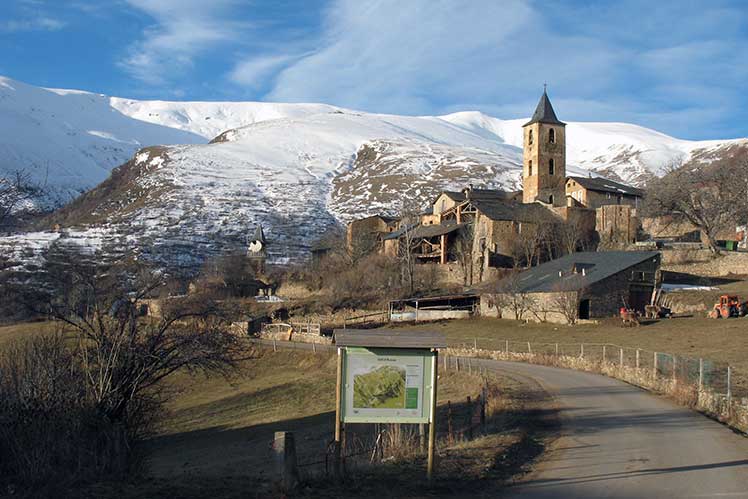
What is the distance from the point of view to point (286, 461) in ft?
38.6

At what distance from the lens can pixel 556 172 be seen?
92.1m

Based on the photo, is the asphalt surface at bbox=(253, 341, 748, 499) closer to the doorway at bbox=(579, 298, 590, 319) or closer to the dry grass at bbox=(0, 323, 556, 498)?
the dry grass at bbox=(0, 323, 556, 498)

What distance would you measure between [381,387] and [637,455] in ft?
18.4

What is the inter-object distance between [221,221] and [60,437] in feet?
395

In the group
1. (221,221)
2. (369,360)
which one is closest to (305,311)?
(369,360)

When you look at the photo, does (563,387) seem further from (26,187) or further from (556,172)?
(556,172)

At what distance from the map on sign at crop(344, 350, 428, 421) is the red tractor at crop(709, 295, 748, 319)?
35794mm

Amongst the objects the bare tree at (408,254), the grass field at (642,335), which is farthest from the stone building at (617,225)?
the grass field at (642,335)

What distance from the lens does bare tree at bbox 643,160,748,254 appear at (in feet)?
202

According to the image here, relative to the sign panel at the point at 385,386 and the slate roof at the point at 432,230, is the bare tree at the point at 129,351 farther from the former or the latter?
the slate roof at the point at 432,230

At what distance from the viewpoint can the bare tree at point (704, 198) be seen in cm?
6150

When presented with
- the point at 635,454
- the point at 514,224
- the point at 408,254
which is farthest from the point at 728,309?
the point at 635,454

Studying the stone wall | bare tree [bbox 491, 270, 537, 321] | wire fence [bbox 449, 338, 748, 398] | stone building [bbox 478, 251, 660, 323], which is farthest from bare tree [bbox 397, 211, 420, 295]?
wire fence [bbox 449, 338, 748, 398]

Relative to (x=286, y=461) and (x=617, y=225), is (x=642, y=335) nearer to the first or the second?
(x=286, y=461)
